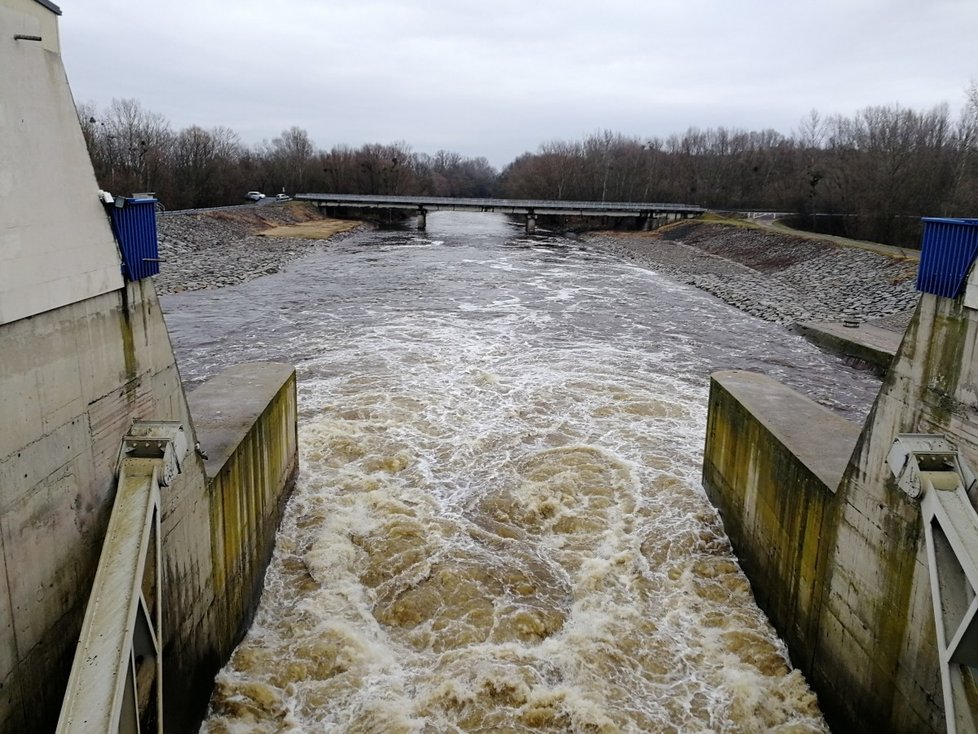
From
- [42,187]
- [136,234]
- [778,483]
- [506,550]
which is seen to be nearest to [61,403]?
[42,187]

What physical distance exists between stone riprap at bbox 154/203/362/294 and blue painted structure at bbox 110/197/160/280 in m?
26.5

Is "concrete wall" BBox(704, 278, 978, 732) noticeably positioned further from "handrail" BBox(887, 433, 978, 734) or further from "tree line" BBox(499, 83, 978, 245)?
"tree line" BBox(499, 83, 978, 245)

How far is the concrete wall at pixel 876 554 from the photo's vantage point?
6.38 metres

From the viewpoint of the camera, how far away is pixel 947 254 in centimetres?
654

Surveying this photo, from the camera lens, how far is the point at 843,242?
44.3 meters

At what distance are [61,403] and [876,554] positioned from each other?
7.81 metres

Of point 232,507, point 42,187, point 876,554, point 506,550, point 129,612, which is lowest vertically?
point 506,550

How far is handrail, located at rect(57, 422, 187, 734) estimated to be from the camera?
16.3ft

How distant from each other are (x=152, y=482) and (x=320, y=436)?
897 cm

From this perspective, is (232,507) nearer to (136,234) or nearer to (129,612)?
(129,612)

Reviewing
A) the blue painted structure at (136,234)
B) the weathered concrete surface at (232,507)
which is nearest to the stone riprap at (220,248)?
the weathered concrete surface at (232,507)

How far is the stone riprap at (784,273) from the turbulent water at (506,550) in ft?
25.2

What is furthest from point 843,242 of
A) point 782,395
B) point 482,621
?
point 482,621

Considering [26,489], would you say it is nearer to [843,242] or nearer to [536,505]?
[536,505]
